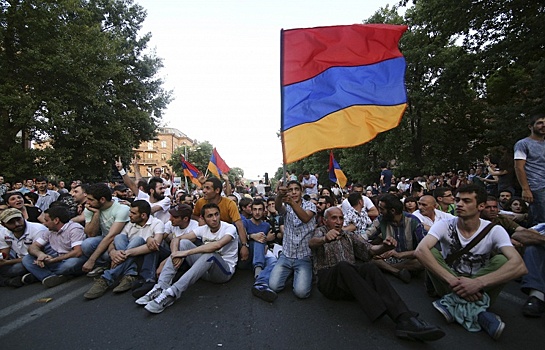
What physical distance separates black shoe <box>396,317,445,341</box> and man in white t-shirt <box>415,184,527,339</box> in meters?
0.54

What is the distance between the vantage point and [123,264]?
14.1ft

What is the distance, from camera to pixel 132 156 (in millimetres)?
20219

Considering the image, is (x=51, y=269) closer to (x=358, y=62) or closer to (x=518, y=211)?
(x=358, y=62)

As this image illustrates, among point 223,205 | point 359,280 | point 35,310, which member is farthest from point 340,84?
point 35,310

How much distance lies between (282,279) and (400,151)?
21637mm

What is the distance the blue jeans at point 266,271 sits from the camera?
4.25 m

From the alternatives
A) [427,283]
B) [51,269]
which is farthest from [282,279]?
[51,269]

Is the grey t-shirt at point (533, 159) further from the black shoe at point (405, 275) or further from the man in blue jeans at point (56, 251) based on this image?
the man in blue jeans at point (56, 251)

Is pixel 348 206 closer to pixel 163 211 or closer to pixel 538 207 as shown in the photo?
pixel 538 207

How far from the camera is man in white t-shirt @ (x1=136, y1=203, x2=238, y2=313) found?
11.9 ft

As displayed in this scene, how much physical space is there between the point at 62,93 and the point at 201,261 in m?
17.3

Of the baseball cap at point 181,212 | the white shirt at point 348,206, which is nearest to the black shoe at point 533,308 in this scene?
the white shirt at point 348,206

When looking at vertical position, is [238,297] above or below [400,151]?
below

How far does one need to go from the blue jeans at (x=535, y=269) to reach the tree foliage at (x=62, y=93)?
59.4ft
